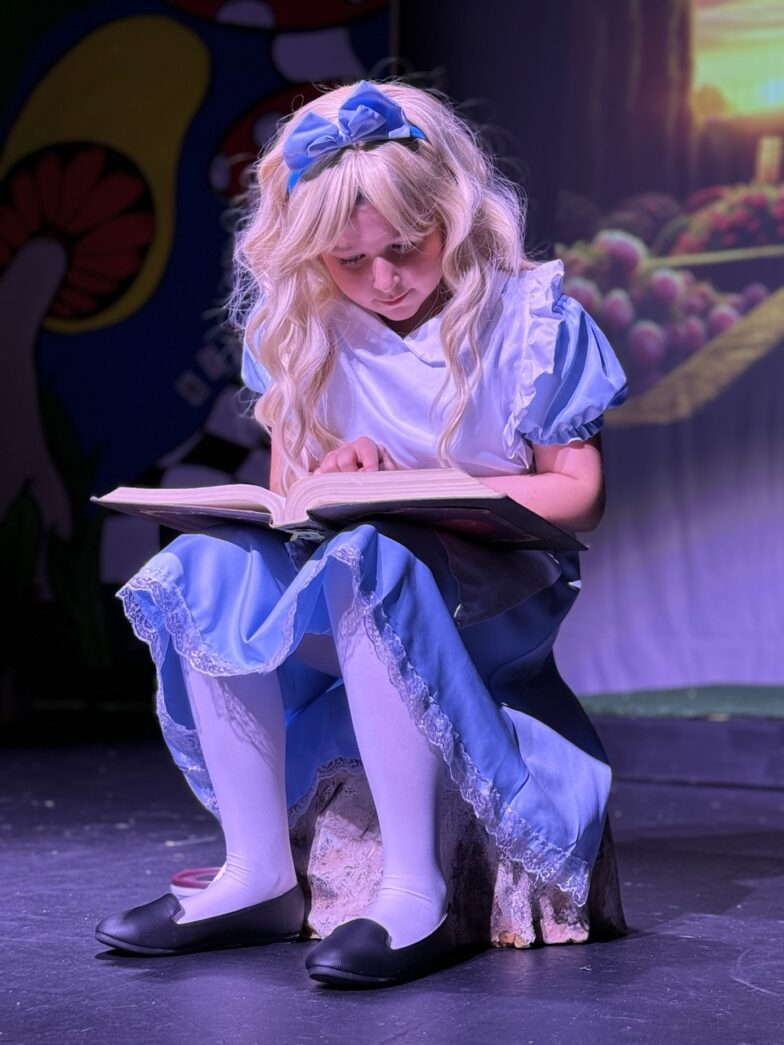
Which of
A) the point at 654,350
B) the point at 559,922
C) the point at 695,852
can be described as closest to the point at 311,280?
the point at 559,922

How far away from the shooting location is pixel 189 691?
60.6 inches

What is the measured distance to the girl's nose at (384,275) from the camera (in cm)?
162

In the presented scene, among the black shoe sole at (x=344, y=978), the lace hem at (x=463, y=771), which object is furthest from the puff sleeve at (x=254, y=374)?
the black shoe sole at (x=344, y=978)

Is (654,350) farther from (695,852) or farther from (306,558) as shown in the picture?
(306,558)

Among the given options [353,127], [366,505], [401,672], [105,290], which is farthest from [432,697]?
[105,290]

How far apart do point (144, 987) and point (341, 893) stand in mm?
300

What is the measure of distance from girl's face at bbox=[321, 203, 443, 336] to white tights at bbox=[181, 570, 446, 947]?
377mm

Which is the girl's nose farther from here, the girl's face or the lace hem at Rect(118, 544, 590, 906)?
the lace hem at Rect(118, 544, 590, 906)

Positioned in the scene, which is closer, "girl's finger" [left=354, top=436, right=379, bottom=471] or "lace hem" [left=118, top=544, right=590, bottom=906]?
"lace hem" [left=118, top=544, right=590, bottom=906]

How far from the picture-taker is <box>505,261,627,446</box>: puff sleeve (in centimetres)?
161

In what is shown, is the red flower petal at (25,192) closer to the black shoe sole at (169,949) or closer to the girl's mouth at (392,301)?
the girl's mouth at (392,301)

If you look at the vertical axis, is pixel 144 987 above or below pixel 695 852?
above

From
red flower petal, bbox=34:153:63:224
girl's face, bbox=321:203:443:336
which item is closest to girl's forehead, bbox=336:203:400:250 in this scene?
girl's face, bbox=321:203:443:336

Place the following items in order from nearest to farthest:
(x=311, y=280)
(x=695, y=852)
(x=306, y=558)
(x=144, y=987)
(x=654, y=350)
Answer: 1. (x=144, y=987)
2. (x=306, y=558)
3. (x=311, y=280)
4. (x=695, y=852)
5. (x=654, y=350)
